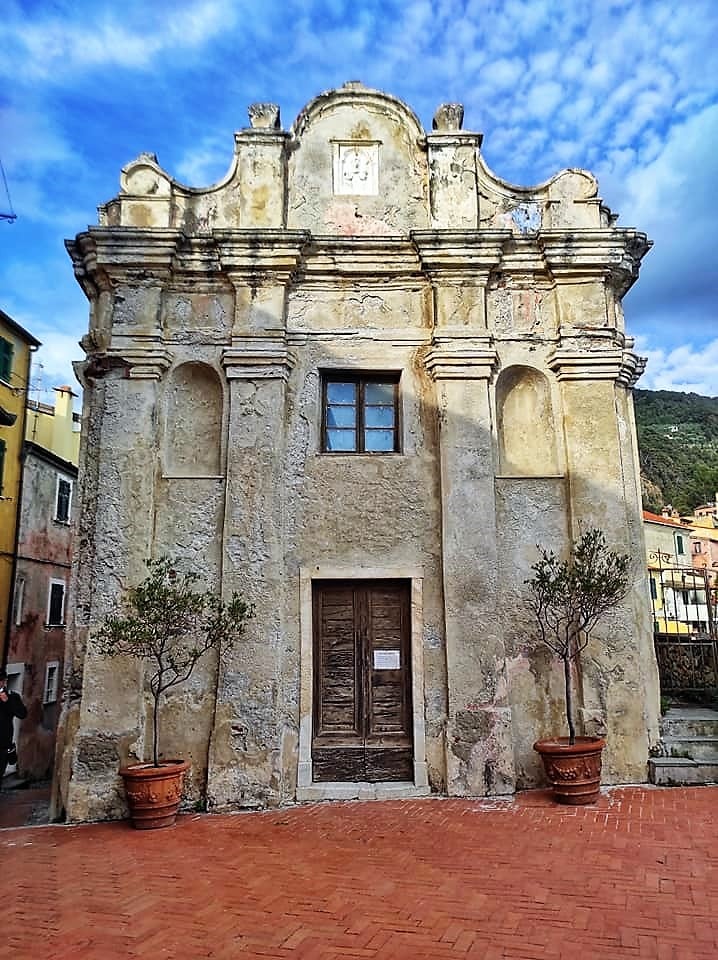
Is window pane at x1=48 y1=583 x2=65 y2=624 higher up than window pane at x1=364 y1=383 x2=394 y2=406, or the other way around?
window pane at x1=364 y1=383 x2=394 y2=406

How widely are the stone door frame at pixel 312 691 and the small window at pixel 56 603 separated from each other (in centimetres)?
1320

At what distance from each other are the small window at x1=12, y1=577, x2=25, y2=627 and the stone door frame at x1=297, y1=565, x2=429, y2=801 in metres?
11.9

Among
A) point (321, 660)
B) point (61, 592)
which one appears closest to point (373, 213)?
point (321, 660)

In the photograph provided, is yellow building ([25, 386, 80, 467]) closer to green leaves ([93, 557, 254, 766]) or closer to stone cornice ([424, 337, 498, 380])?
green leaves ([93, 557, 254, 766])

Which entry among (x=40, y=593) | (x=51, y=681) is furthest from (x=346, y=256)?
(x=51, y=681)

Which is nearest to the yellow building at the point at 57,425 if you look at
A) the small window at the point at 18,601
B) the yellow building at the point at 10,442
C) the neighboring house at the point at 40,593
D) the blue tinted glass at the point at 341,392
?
the neighboring house at the point at 40,593

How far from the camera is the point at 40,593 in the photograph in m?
18.7

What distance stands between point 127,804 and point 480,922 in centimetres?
422

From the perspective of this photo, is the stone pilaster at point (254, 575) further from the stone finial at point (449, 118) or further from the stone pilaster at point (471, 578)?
the stone finial at point (449, 118)

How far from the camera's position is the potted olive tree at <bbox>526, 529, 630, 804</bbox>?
7250mm

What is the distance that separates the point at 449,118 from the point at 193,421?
505 centimetres

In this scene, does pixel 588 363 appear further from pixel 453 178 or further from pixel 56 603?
pixel 56 603

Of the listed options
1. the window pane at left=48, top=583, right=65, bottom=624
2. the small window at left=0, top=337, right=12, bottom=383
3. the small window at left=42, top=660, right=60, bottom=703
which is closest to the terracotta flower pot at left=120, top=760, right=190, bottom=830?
the small window at left=42, top=660, right=60, bottom=703

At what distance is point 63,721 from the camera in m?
7.97
